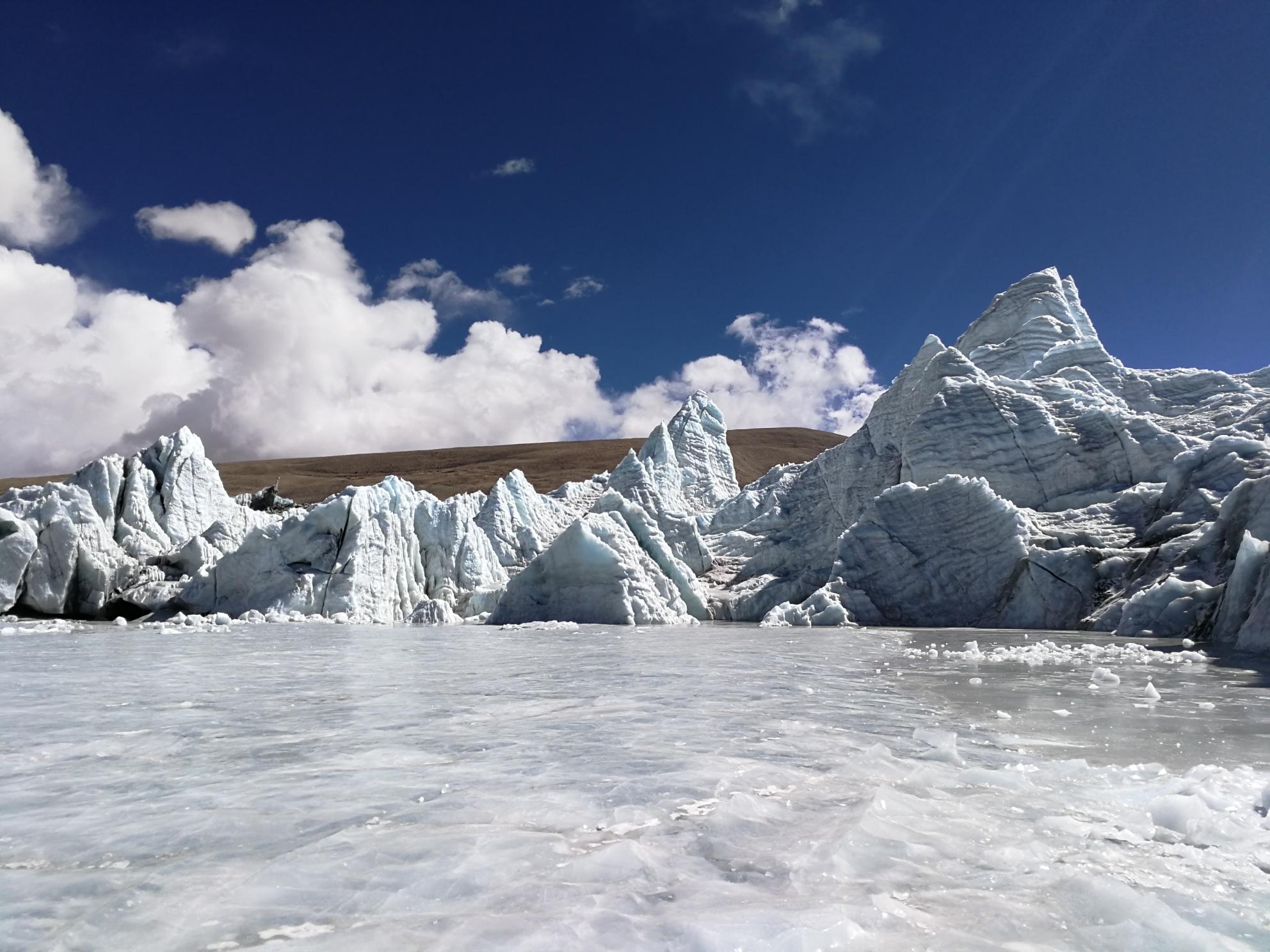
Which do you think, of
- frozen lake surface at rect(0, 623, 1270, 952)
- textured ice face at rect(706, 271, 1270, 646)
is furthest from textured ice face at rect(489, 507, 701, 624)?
frozen lake surface at rect(0, 623, 1270, 952)

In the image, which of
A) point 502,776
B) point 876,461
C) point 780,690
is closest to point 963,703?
point 780,690

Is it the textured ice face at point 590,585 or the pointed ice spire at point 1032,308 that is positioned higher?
the pointed ice spire at point 1032,308

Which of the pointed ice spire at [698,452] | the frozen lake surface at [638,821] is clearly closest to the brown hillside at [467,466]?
the pointed ice spire at [698,452]

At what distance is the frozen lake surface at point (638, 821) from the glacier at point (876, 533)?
9.75m

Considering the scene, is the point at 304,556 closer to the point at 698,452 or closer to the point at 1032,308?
the point at 698,452

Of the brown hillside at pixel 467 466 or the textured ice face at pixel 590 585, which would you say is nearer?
the textured ice face at pixel 590 585

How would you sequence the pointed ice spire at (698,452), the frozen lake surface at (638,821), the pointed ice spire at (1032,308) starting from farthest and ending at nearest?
1. the pointed ice spire at (698,452)
2. the pointed ice spire at (1032,308)
3. the frozen lake surface at (638,821)

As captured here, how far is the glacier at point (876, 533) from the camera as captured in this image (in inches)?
606

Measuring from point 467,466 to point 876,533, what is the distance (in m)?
81.2

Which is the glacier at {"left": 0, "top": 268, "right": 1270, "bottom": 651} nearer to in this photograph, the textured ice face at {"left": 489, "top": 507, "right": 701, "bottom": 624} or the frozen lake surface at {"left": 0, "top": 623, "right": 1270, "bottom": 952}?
the textured ice face at {"left": 489, "top": 507, "right": 701, "bottom": 624}

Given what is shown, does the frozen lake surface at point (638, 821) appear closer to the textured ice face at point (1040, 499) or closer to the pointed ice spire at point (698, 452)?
the textured ice face at point (1040, 499)

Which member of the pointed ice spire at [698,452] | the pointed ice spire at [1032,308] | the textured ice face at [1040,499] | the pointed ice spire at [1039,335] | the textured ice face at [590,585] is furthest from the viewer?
the pointed ice spire at [698,452]

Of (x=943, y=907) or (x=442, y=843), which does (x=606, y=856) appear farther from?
(x=943, y=907)

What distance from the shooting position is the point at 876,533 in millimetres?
18625
